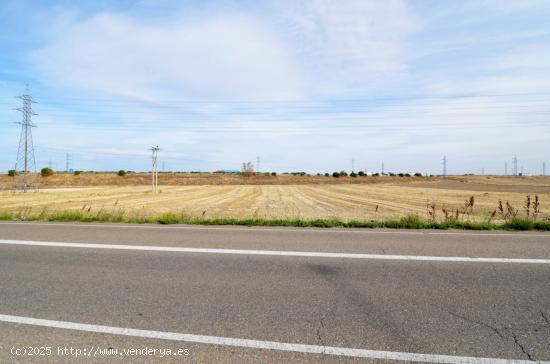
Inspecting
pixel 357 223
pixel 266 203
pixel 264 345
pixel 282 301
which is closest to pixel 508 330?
pixel 282 301

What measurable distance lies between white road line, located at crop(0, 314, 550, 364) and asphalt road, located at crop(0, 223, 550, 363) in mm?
31

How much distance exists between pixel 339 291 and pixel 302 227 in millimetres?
6293

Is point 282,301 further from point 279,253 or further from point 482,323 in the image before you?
point 279,253

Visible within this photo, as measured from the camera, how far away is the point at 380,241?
8453 mm

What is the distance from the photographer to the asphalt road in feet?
11.0

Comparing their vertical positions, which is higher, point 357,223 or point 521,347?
point 357,223

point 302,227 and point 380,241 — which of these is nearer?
point 380,241

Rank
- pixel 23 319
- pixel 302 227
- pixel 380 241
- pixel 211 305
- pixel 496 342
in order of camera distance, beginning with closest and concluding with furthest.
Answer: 1. pixel 496 342
2. pixel 23 319
3. pixel 211 305
4. pixel 380 241
5. pixel 302 227

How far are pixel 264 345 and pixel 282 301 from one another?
3.67 ft

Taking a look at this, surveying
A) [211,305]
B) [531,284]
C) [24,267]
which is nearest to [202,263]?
[211,305]

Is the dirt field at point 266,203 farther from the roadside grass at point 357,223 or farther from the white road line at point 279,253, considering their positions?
the white road line at point 279,253

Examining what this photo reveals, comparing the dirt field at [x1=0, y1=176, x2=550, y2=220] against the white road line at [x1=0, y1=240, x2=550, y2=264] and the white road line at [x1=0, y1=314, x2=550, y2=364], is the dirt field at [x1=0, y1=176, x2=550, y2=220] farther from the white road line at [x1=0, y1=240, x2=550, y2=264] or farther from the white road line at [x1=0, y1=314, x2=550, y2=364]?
the white road line at [x1=0, y1=314, x2=550, y2=364]

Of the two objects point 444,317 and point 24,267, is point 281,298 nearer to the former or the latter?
point 444,317

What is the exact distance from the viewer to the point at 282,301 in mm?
4441
